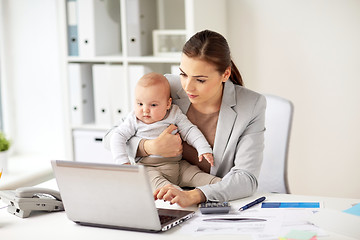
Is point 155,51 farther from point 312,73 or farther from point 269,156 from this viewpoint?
point 269,156

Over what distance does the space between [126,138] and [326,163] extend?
4.97ft

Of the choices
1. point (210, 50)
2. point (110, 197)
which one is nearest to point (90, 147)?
point (210, 50)

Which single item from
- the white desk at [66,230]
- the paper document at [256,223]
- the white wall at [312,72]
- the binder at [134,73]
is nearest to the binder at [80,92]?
the binder at [134,73]

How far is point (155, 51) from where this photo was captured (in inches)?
126

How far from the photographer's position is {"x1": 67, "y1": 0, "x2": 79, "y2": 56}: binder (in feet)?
10.7

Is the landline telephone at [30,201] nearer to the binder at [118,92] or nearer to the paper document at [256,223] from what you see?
the paper document at [256,223]

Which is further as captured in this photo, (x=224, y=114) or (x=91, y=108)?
(x=91, y=108)

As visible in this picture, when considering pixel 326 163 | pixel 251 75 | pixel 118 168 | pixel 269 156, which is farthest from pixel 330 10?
pixel 118 168

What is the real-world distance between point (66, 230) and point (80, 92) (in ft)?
5.69

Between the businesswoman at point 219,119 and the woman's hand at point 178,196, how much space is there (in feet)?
0.11

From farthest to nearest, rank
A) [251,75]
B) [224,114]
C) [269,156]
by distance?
[251,75] → [269,156] → [224,114]

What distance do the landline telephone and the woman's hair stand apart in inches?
25.6

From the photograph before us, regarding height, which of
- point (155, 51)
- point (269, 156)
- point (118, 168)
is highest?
point (155, 51)

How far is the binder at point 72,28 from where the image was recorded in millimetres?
3271
